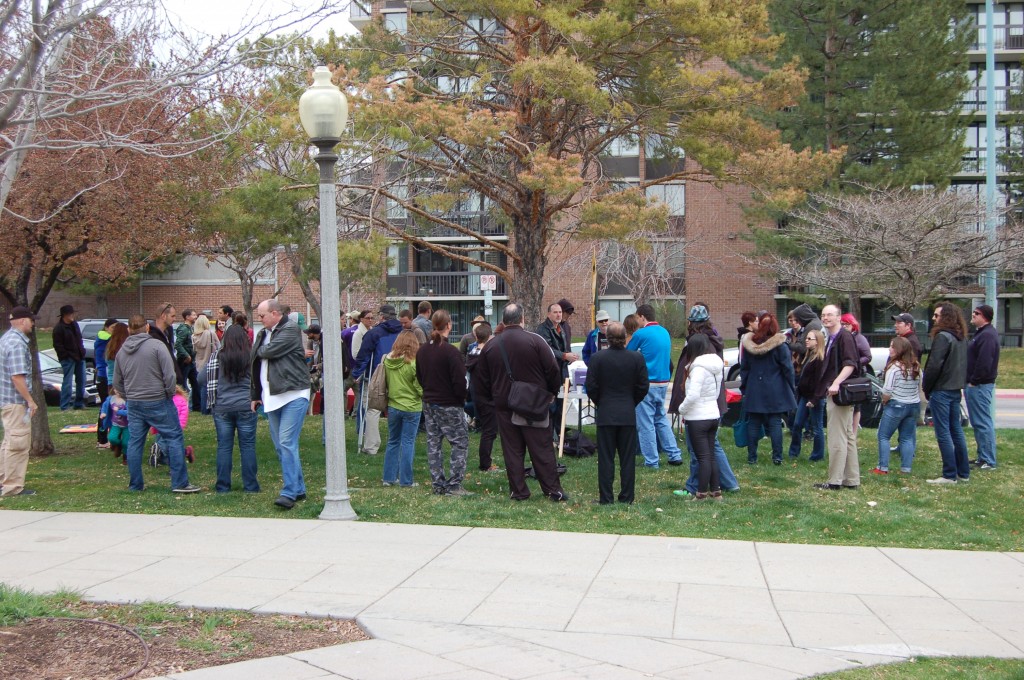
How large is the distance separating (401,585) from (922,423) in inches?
453

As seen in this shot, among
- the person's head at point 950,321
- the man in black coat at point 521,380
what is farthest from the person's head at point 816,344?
the man in black coat at point 521,380

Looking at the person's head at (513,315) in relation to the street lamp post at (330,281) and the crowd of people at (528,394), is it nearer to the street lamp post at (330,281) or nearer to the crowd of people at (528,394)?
the crowd of people at (528,394)

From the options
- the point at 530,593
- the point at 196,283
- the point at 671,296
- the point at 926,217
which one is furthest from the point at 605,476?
the point at 196,283

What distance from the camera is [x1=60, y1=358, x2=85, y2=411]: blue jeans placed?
57.6ft

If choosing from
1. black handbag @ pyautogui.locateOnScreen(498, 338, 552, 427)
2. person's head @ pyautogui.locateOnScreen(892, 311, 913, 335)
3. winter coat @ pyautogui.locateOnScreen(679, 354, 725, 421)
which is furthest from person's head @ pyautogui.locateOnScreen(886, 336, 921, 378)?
black handbag @ pyautogui.locateOnScreen(498, 338, 552, 427)

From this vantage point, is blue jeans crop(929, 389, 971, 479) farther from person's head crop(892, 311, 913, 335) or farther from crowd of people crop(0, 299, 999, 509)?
person's head crop(892, 311, 913, 335)

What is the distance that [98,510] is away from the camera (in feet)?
30.3

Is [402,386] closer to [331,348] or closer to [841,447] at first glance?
[331,348]

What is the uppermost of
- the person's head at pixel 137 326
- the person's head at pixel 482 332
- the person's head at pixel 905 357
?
the person's head at pixel 137 326

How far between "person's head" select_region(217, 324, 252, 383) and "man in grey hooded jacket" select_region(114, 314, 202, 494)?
57 cm

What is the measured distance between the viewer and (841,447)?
9961 millimetres

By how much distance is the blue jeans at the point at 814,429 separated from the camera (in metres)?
12.1

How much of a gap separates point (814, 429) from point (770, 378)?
1.24 m

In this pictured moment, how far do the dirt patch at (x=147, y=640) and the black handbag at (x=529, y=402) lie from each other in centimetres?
378
